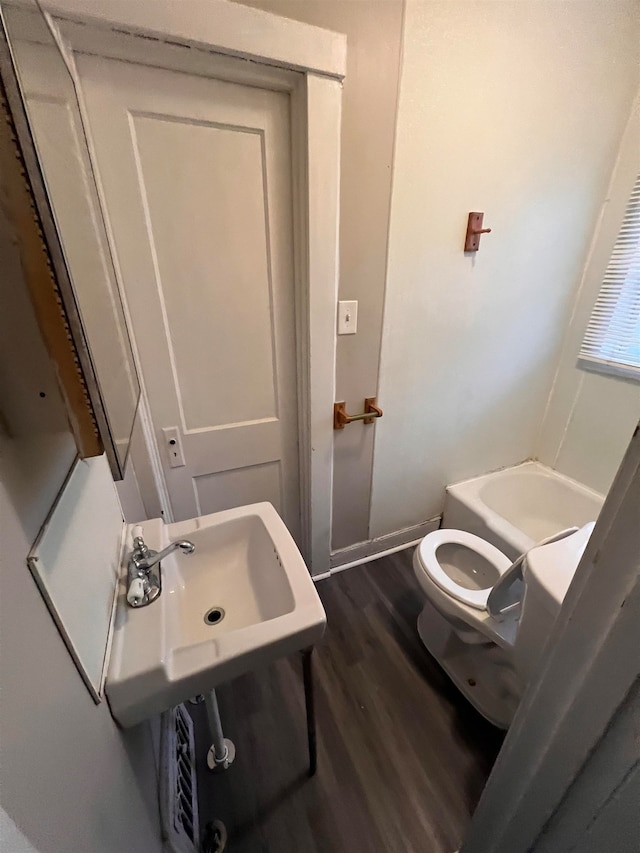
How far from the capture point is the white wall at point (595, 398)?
154 centimetres

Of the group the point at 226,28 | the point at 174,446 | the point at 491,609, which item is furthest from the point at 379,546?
the point at 226,28

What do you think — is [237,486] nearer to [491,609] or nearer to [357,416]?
[357,416]

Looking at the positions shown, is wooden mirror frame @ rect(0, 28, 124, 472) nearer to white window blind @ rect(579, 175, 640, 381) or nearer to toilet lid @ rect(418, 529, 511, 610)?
toilet lid @ rect(418, 529, 511, 610)

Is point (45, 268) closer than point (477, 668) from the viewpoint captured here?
Yes

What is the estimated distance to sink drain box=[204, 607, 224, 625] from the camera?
953 millimetres

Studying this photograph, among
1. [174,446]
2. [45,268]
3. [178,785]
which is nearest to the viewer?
[45,268]

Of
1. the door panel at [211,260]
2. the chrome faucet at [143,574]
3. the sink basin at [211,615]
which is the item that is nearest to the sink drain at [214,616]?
the sink basin at [211,615]

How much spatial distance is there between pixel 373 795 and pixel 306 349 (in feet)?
4.75

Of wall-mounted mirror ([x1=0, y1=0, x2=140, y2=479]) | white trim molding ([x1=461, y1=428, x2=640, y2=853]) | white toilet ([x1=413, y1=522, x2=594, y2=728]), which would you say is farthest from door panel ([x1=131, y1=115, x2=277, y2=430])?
white trim molding ([x1=461, y1=428, x2=640, y2=853])

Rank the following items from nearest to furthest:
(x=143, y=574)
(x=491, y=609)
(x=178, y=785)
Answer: (x=143, y=574) < (x=178, y=785) < (x=491, y=609)

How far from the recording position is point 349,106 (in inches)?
41.3

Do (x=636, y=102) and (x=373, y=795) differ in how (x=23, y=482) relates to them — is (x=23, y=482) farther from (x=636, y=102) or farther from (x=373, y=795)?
(x=636, y=102)

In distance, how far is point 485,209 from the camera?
136cm

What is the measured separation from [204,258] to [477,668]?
1747 mm
